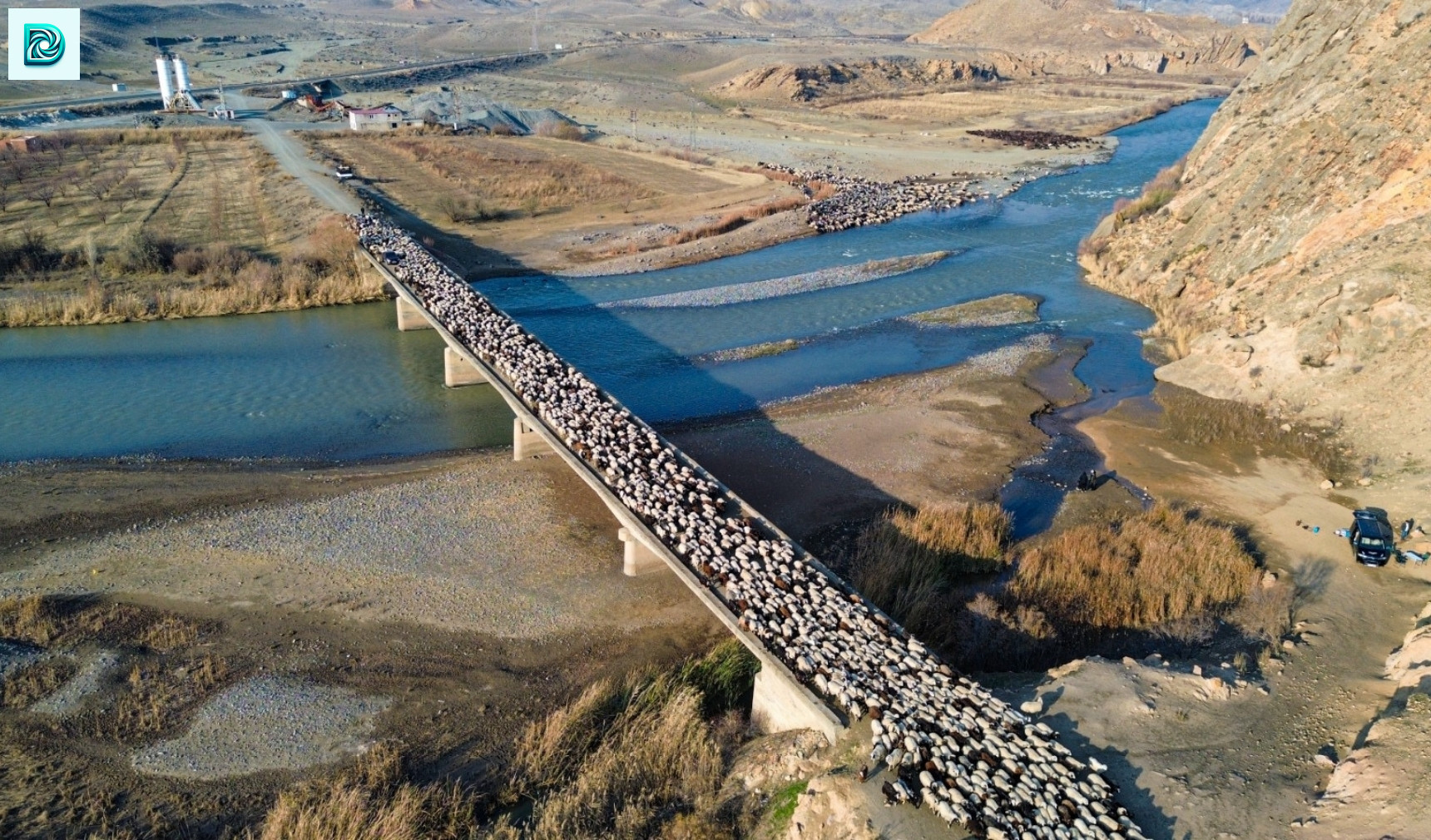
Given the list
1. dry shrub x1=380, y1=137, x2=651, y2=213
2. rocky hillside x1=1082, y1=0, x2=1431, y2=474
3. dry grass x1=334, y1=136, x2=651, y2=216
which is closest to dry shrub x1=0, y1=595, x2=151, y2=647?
rocky hillside x1=1082, y1=0, x2=1431, y2=474

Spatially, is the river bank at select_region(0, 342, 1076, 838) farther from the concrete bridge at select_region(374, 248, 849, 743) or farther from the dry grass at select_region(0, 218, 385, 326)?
the dry grass at select_region(0, 218, 385, 326)

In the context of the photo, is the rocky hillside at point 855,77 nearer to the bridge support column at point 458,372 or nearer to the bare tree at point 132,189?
the bare tree at point 132,189

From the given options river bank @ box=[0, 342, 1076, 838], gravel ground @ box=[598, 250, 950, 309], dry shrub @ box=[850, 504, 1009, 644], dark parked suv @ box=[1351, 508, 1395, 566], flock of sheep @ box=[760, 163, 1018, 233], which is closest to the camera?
river bank @ box=[0, 342, 1076, 838]

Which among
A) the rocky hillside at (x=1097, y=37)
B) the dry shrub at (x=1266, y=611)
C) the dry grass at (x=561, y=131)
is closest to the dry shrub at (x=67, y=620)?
the dry shrub at (x=1266, y=611)

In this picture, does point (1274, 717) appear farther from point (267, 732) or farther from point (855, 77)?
point (855, 77)

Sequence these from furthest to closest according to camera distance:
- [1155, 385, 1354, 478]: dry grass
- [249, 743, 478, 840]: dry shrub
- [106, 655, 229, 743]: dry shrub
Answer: [1155, 385, 1354, 478]: dry grass, [106, 655, 229, 743]: dry shrub, [249, 743, 478, 840]: dry shrub

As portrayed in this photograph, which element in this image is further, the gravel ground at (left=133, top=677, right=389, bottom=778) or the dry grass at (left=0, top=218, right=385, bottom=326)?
the dry grass at (left=0, top=218, right=385, bottom=326)

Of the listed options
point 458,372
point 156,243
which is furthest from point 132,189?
point 458,372
